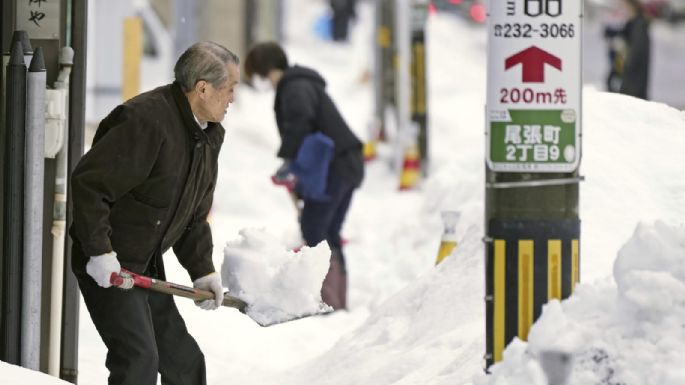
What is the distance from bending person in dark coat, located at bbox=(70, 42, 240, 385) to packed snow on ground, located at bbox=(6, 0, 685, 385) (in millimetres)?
709

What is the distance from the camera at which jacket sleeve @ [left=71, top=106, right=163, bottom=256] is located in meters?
5.52

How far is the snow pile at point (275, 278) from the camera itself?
20.7 ft

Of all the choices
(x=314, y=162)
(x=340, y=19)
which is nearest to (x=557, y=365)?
(x=314, y=162)

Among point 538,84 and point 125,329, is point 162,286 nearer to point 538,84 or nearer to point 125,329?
point 125,329

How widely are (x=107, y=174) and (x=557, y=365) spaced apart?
1561 mm

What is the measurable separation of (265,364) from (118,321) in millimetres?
2693

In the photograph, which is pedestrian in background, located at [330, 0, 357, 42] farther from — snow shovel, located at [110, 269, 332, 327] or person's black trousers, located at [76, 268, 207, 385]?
person's black trousers, located at [76, 268, 207, 385]

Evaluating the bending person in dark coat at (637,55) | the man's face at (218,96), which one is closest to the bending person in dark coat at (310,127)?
the man's face at (218,96)

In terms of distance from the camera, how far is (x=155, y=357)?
5820mm

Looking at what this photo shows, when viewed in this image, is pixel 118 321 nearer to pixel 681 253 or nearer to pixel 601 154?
pixel 681 253

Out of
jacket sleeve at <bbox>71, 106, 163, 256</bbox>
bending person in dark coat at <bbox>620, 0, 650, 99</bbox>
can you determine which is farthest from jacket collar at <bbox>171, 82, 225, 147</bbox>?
bending person in dark coat at <bbox>620, 0, 650, 99</bbox>

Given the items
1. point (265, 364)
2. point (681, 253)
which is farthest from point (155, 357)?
point (265, 364)

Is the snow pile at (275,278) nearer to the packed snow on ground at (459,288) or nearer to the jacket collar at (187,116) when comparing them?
the packed snow on ground at (459,288)

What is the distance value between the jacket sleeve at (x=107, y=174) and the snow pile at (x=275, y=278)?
2.75ft
